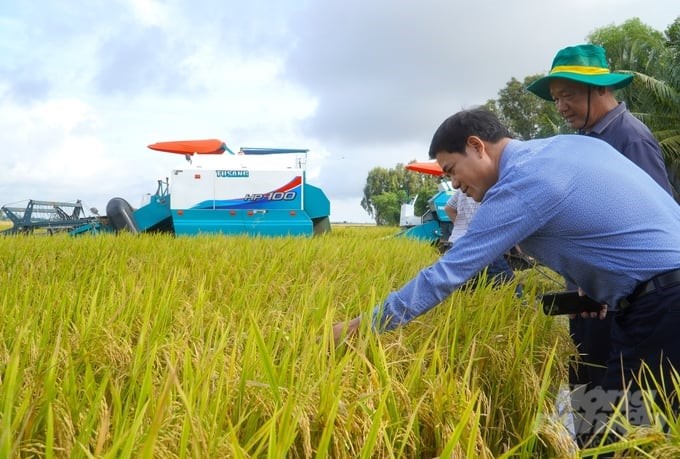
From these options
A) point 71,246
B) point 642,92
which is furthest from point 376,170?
point 71,246

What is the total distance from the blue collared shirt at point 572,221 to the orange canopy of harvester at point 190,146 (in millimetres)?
8028

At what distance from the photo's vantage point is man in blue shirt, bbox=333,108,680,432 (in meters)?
1.50

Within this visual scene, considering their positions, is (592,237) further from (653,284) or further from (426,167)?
(426,167)

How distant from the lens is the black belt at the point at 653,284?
1.50 m

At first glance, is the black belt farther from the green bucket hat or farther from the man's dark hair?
the green bucket hat

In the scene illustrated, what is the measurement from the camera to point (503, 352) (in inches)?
71.1

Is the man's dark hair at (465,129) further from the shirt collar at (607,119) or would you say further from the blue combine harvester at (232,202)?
the blue combine harvester at (232,202)

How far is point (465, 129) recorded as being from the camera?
66.9 inches

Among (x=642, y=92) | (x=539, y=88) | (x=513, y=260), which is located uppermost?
(x=642, y=92)

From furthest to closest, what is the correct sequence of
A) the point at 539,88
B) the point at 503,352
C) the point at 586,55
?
the point at 539,88
the point at 586,55
the point at 503,352

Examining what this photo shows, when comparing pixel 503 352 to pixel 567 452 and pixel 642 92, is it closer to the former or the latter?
pixel 567 452

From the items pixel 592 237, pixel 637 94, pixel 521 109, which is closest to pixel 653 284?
pixel 592 237

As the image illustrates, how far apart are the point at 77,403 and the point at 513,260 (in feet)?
18.8

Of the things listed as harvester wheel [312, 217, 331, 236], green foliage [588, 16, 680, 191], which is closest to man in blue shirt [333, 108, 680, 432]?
harvester wheel [312, 217, 331, 236]
